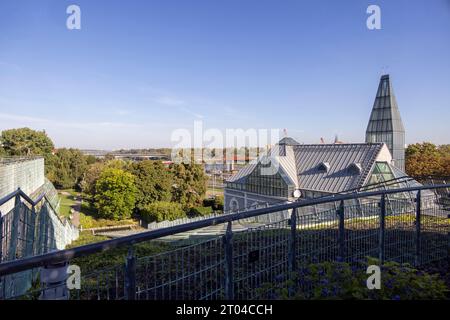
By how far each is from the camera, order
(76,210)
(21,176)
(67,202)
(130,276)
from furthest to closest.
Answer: (67,202) < (76,210) < (21,176) < (130,276)

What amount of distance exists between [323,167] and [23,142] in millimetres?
51054

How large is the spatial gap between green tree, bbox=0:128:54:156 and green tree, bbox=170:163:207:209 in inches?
1130

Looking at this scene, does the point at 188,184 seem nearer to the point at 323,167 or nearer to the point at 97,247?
the point at 323,167

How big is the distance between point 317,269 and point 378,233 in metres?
1.96

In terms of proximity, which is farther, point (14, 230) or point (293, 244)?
point (14, 230)

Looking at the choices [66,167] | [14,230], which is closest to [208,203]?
[66,167]

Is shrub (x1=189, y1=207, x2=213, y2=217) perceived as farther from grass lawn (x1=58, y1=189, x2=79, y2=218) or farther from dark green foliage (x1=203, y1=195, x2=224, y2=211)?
grass lawn (x1=58, y1=189, x2=79, y2=218)

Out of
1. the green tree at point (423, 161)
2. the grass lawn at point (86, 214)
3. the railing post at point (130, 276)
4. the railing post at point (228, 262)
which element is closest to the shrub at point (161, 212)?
the grass lawn at point (86, 214)

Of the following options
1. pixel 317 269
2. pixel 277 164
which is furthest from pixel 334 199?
pixel 277 164

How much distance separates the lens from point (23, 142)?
53.3 m

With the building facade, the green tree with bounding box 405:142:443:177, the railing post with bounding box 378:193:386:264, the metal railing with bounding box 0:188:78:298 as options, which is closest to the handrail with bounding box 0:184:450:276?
the metal railing with bounding box 0:188:78:298

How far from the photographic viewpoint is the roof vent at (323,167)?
26.4 metres

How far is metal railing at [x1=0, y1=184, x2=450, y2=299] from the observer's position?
2143 mm
